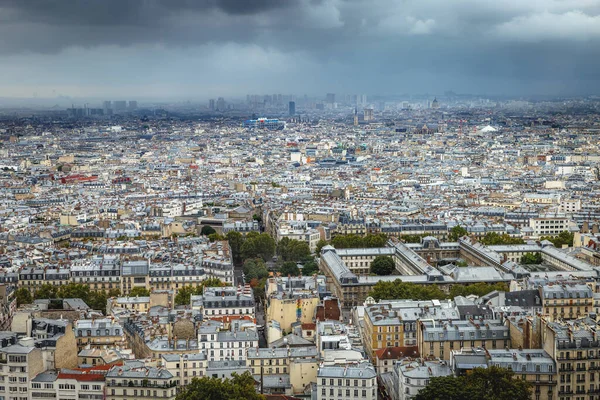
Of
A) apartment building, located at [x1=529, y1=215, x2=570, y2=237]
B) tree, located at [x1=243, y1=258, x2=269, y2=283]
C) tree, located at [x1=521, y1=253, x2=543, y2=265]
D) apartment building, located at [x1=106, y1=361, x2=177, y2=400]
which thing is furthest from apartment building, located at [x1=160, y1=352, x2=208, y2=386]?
apartment building, located at [x1=529, y1=215, x2=570, y2=237]

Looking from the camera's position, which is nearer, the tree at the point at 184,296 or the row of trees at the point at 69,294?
the tree at the point at 184,296

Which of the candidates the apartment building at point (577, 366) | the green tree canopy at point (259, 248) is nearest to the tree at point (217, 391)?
the apartment building at point (577, 366)

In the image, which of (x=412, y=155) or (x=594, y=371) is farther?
(x=412, y=155)

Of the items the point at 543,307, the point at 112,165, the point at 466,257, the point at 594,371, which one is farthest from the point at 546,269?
the point at 112,165

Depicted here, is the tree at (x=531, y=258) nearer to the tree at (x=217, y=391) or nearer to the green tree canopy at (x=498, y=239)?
the green tree canopy at (x=498, y=239)

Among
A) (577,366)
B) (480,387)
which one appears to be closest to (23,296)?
(480,387)

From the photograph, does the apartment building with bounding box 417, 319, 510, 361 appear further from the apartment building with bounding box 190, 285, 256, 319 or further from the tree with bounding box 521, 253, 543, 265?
the tree with bounding box 521, 253, 543, 265

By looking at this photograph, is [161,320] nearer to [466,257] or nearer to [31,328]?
[31,328]
